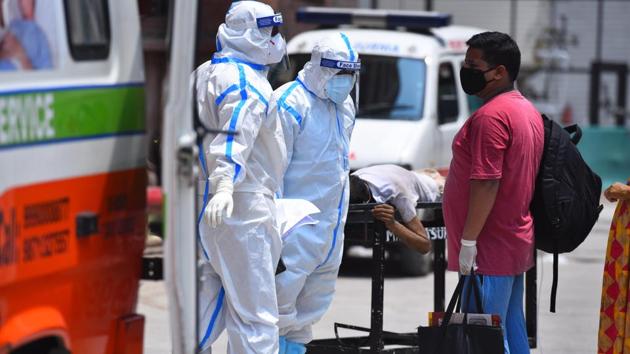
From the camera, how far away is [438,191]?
293 inches

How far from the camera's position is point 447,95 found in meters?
12.8

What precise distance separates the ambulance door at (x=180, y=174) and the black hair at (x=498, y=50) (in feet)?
6.86

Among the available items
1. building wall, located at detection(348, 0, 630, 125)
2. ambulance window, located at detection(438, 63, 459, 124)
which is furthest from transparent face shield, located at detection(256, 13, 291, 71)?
building wall, located at detection(348, 0, 630, 125)

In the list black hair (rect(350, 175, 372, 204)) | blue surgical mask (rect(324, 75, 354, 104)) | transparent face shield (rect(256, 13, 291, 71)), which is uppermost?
transparent face shield (rect(256, 13, 291, 71))

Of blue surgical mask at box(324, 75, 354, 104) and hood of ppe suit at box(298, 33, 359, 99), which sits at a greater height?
hood of ppe suit at box(298, 33, 359, 99)

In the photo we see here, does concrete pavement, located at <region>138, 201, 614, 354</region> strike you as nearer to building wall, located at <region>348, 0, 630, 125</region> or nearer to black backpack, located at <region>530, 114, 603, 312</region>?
black backpack, located at <region>530, 114, 603, 312</region>

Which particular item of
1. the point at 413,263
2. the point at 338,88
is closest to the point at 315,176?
the point at 338,88

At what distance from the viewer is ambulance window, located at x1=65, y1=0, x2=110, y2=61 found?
176 inches

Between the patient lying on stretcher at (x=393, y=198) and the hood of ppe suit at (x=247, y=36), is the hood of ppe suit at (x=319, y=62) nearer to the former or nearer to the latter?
the hood of ppe suit at (x=247, y=36)

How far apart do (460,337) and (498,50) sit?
4.39 feet

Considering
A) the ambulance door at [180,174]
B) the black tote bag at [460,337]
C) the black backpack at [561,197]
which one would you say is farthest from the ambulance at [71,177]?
the black backpack at [561,197]

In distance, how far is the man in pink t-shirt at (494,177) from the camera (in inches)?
238

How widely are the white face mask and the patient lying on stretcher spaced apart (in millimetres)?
1052

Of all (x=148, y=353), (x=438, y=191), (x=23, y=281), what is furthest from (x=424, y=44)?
(x=23, y=281)
